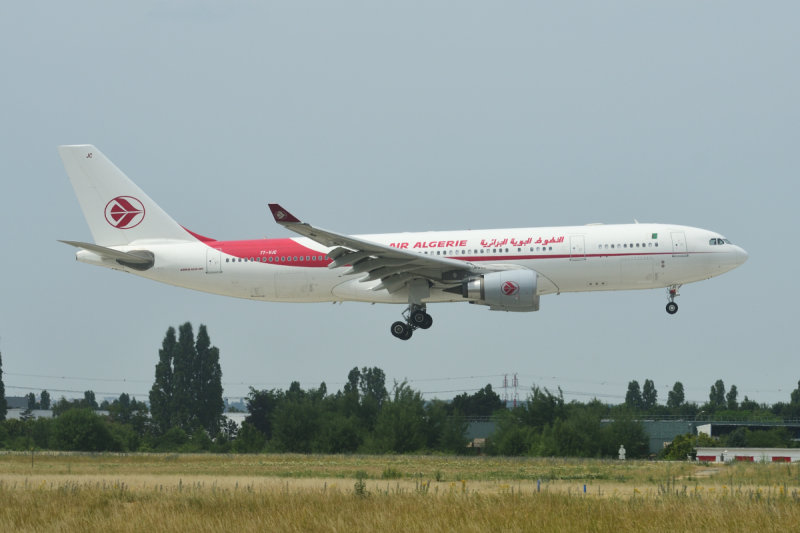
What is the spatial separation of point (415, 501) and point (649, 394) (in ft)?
450

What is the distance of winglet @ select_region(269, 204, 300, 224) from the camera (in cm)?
3485

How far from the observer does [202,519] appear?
23672 mm

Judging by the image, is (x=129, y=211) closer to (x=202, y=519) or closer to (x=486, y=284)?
(x=486, y=284)

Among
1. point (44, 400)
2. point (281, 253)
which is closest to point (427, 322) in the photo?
point (281, 253)

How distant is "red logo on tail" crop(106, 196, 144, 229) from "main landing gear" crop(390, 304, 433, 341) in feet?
43.6

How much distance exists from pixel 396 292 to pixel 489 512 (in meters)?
19.7

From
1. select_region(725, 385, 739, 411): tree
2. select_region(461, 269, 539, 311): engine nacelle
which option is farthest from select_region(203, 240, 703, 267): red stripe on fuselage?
select_region(725, 385, 739, 411): tree

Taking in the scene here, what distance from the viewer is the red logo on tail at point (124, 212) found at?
46.2 m

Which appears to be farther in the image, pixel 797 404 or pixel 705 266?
pixel 797 404

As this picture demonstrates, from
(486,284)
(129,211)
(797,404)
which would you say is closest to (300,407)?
(129,211)

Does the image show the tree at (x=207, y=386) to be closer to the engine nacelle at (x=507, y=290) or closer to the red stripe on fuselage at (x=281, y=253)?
the red stripe on fuselage at (x=281, y=253)

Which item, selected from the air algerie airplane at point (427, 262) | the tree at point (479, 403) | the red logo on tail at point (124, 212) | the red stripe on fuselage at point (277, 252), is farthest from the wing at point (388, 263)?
the tree at point (479, 403)

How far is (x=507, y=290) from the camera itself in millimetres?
38344

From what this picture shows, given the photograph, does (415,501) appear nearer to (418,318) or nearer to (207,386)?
(418,318)
